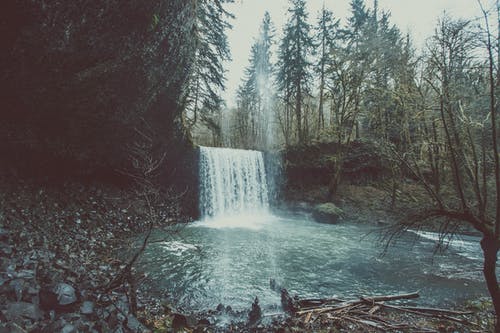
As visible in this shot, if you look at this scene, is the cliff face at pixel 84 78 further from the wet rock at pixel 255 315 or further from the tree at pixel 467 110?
the tree at pixel 467 110

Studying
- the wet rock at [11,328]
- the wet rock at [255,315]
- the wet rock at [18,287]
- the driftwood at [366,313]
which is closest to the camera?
the wet rock at [11,328]

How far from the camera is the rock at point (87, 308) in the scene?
10.4 feet

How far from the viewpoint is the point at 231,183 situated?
15164mm

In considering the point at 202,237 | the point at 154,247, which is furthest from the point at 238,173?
the point at 154,247

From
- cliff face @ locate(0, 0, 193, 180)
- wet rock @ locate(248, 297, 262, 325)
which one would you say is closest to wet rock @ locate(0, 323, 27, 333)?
wet rock @ locate(248, 297, 262, 325)

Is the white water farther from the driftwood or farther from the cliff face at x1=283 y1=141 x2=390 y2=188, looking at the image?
the driftwood

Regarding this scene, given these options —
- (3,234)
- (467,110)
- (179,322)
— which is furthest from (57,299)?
(467,110)

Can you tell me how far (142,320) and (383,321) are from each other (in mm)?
3814

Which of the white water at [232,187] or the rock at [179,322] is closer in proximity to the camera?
the rock at [179,322]

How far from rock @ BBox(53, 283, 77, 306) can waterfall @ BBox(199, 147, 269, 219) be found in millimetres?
10212

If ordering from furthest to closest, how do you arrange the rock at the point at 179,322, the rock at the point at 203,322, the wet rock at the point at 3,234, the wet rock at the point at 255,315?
the wet rock at the point at 3,234 → the wet rock at the point at 255,315 → the rock at the point at 203,322 → the rock at the point at 179,322

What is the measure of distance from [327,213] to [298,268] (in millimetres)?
8264

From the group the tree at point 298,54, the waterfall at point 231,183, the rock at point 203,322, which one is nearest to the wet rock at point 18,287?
the rock at point 203,322

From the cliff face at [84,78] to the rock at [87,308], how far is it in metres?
5.29
